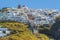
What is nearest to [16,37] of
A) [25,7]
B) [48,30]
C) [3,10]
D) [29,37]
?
[29,37]

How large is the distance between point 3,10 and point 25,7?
1438 cm

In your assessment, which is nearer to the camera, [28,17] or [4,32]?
[4,32]

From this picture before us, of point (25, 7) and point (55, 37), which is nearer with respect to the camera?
point (55, 37)

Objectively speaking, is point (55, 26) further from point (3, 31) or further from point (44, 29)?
point (3, 31)

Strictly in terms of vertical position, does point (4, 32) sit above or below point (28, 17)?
below

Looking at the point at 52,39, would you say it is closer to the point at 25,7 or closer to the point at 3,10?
the point at 3,10

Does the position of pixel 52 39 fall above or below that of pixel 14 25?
below

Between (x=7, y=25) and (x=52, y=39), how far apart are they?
9279mm

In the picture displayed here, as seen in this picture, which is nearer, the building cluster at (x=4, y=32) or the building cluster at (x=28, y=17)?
the building cluster at (x=4, y=32)

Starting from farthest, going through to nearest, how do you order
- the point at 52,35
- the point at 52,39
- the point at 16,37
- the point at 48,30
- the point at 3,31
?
the point at 48,30 → the point at 52,35 → the point at 52,39 → the point at 3,31 → the point at 16,37

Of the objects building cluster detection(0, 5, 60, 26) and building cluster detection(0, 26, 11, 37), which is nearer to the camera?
building cluster detection(0, 26, 11, 37)

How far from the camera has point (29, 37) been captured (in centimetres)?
4172

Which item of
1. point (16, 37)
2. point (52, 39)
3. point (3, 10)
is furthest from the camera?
point (3, 10)

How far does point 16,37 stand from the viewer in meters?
39.3
